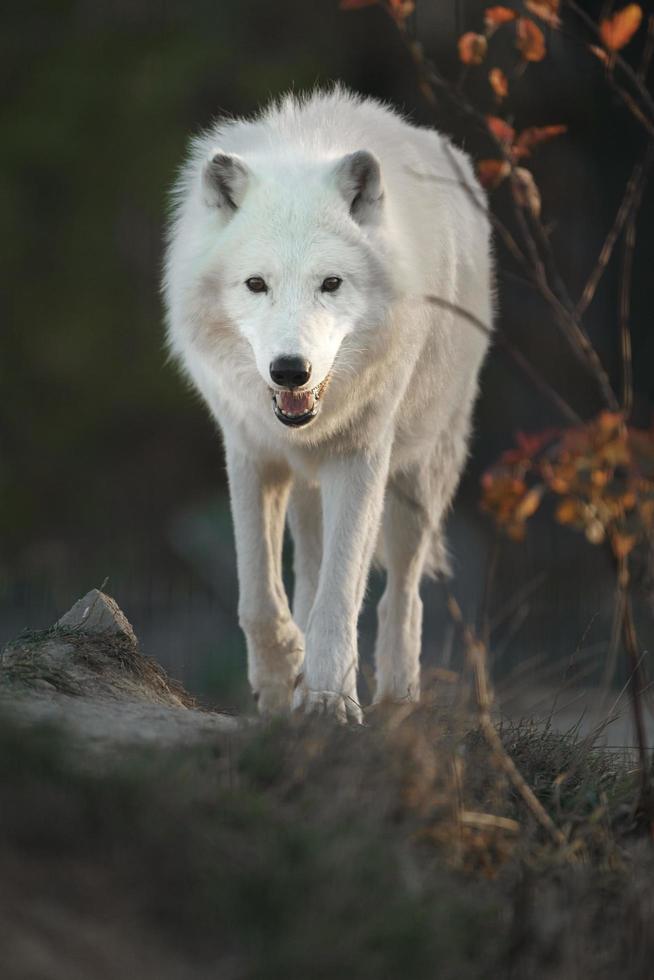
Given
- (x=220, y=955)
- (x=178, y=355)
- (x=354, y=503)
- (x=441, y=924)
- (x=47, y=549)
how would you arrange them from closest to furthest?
→ 1. (x=220, y=955)
2. (x=441, y=924)
3. (x=354, y=503)
4. (x=178, y=355)
5. (x=47, y=549)

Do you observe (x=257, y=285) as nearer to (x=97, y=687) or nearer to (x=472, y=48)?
(x=97, y=687)

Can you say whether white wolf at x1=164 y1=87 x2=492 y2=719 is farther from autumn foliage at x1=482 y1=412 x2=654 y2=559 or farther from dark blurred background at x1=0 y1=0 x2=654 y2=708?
dark blurred background at x1=0 y1=0 x2=654 y2=708

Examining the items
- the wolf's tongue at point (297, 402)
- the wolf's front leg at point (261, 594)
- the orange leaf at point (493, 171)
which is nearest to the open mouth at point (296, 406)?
the wolf's tongue at point (297, 402)

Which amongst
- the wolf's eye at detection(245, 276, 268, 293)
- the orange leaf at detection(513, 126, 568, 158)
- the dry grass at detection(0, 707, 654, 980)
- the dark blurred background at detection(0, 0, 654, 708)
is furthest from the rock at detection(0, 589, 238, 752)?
the dark blurred background at detection(0, 0, 654, 708)

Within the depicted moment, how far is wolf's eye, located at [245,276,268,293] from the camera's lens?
433 centimetres

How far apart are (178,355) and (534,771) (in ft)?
6.34

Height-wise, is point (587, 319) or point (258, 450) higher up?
point (587, 319)

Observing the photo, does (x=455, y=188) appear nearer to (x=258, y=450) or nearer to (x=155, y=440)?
(x=258, y=450)

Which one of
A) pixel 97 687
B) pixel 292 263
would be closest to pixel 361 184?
pixel 292 263

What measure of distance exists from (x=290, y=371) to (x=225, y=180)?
81 centimetres

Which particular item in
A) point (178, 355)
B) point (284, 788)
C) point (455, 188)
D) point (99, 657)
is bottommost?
point (284, 788)

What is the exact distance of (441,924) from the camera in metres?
2.53

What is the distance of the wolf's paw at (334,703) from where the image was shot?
3.81m

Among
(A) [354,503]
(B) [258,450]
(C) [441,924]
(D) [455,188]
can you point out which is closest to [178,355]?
(B) [258,450]
